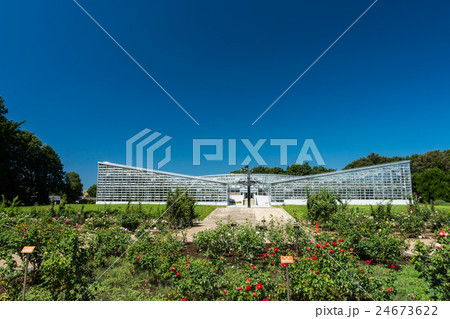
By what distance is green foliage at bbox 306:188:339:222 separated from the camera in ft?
32.8

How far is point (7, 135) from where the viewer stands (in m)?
24.3

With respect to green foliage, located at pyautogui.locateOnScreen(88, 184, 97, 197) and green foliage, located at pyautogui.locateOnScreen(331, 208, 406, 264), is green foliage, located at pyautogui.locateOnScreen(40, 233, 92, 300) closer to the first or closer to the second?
green foliage, located at pyautogui.locateOnScreen(331, 208, 406, 264)

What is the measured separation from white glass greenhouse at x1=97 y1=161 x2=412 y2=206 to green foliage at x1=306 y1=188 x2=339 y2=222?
1594cm

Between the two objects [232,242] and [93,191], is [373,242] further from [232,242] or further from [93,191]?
[93,191]

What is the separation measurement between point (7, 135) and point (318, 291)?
110 feet

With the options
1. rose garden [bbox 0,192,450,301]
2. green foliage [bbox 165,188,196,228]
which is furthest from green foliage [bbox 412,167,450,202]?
green foliage [bbox 165,188,196,228]

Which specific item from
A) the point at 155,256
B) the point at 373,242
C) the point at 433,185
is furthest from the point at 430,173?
the point at 155,256

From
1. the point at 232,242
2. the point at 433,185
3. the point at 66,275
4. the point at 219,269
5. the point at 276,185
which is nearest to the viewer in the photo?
the point at 66,275

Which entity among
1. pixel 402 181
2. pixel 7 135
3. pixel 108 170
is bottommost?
pixel 402 181

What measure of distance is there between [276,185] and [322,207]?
65.0 ft

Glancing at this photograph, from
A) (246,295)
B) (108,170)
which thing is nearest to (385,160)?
(108,170)

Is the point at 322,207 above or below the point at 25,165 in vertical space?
below

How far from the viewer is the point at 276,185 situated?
29.6 meters
